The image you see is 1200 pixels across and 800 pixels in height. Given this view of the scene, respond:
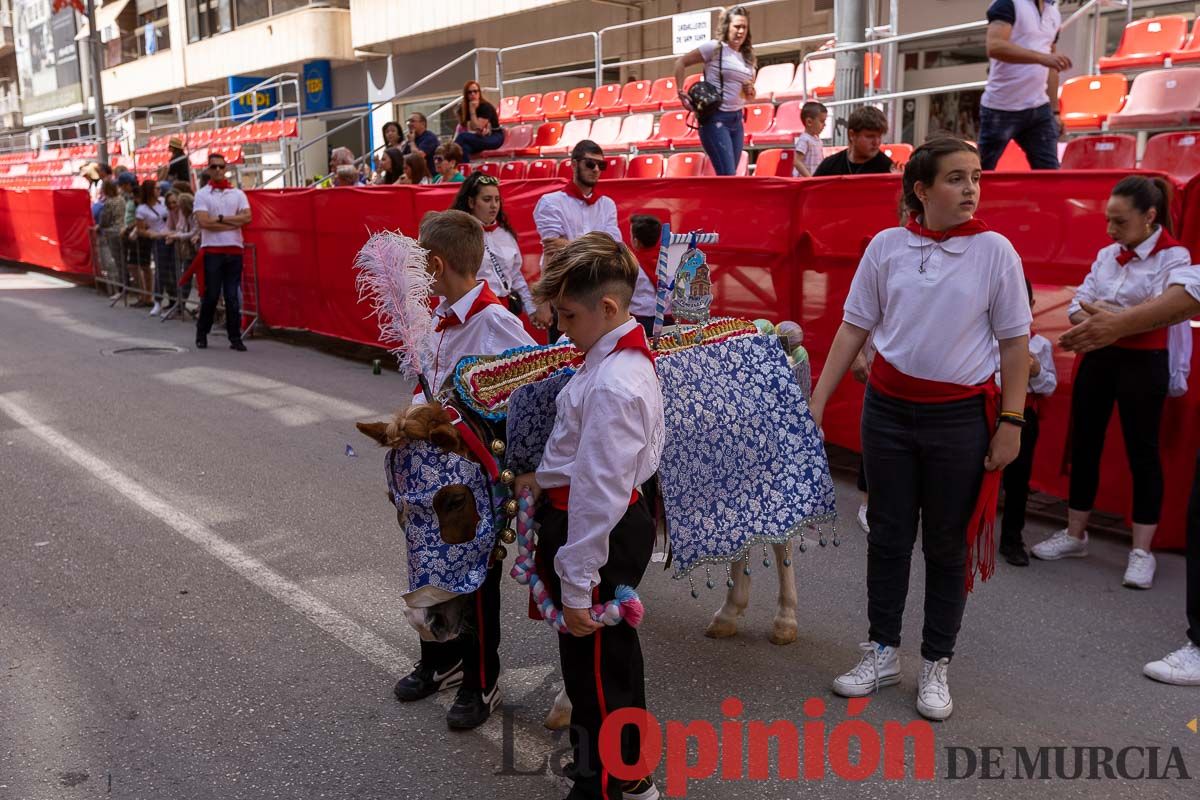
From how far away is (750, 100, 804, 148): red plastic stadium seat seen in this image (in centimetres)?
1273

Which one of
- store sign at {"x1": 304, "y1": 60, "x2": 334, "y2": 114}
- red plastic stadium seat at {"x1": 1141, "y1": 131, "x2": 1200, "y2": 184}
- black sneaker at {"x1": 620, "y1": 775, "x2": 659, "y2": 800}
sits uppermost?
store sign at {"x1": 304, "y1": 60, "x2": 334, "y2": 114}

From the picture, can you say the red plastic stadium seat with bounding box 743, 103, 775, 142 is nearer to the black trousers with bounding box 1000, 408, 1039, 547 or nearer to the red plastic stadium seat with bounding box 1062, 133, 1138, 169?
the red plastic stadium seat with bounding box 1062, 133, 1138, 169

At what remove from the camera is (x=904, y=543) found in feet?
11.8

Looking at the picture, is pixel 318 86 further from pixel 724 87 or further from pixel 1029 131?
pixel 1029 131

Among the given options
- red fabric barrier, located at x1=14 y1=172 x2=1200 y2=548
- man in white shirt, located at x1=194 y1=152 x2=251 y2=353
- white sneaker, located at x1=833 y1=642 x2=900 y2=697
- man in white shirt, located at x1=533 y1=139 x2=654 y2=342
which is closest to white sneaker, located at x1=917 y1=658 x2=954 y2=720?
white sneaker, located at x1=833 y1=642 x2=900 y2=697

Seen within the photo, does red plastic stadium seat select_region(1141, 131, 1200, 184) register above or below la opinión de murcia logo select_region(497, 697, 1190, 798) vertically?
above

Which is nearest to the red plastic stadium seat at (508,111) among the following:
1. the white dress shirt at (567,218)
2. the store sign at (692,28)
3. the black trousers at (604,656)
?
the store sign at (692,28)

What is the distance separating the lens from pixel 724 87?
8.85 metres

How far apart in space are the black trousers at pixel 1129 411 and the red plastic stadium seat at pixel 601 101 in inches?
493

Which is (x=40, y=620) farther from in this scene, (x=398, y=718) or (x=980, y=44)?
(x=980, y=44)

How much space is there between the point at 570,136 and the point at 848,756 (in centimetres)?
1376

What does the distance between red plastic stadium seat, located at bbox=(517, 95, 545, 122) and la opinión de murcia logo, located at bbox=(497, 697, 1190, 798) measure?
15.2 meters

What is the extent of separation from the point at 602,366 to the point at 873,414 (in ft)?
4.35

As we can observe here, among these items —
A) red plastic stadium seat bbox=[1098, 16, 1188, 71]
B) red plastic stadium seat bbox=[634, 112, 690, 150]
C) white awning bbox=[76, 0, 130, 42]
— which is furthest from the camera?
white awning bbox=[76, 0, 130, 42]
